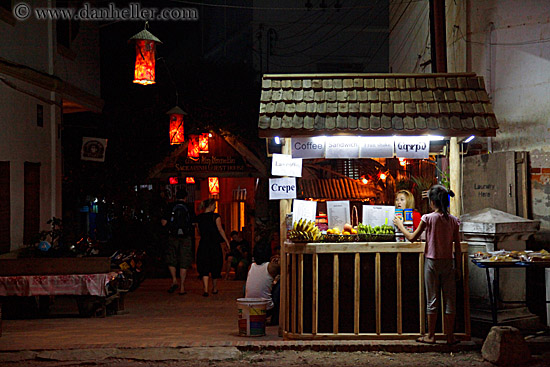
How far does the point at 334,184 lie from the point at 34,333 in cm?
1356

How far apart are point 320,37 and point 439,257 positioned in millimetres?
18920

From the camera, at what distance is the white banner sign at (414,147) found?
33.5ft

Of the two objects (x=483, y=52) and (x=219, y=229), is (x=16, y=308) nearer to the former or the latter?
(x=219, y=229)

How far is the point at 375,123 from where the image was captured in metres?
9.62

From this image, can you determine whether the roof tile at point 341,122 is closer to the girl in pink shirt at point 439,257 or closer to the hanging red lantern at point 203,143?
the girl in pink shirt at point 439,257

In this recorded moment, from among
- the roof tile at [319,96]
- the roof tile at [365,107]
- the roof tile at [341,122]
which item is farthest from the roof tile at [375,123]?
the roof tile at [319,96]

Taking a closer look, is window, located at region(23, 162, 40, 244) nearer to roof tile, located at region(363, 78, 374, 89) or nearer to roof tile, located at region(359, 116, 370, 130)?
roof tile, located at region(363, 78, 374, 89)

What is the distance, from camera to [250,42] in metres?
25.9

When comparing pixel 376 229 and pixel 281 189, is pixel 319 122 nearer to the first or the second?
pixel 281 189

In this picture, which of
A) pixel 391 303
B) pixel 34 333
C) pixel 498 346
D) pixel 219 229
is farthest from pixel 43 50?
pixel 498 346

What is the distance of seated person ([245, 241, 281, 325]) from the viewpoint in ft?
35.7

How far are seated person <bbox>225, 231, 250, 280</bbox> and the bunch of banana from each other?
9642 millimetres

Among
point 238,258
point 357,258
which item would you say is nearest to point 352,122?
point 357,258

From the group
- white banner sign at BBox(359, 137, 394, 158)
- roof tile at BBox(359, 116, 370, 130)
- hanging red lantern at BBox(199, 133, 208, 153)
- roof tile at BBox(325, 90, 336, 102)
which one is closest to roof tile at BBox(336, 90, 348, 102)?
roof tile at BBox(325, 90, 336, 102)
